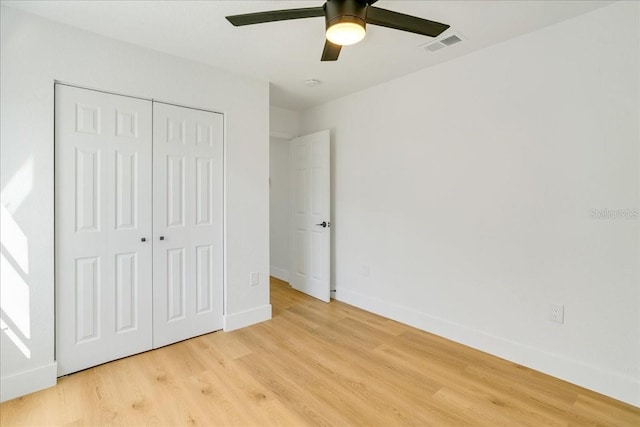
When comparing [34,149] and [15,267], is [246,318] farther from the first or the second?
[34,149]

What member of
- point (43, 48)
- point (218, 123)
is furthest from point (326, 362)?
point (43, 48)

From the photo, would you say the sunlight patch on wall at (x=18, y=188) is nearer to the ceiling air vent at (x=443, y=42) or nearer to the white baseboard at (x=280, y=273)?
the ceiling air vent at (x=443, y=42)

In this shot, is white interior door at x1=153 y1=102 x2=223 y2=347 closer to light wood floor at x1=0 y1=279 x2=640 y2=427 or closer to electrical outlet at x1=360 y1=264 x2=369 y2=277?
light wood floor at x1=0 y1=279 x2=640 y2=427

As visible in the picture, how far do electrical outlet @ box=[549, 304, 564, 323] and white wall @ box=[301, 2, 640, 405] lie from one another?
3 cm

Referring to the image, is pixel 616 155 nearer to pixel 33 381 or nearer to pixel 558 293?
pixel 558 293

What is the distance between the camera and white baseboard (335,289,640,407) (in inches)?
79.3

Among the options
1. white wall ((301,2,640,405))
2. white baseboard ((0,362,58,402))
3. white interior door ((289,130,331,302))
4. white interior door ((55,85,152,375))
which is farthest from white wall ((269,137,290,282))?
white baseboard ((0,362,58,402))

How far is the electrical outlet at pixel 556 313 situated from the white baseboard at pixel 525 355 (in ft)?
0.88

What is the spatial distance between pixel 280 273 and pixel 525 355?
3365mm

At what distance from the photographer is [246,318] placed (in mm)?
3150

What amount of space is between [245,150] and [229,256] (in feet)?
3.56

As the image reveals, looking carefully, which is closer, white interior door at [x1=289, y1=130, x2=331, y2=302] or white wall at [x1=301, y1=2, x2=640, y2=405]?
white wall at [x1=301, y1=2, x2=640, y2=405]

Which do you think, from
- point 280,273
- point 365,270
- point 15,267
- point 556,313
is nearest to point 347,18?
point 556,313

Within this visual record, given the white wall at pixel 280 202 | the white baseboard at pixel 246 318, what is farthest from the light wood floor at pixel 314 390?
the white wall at pixel 280 202
